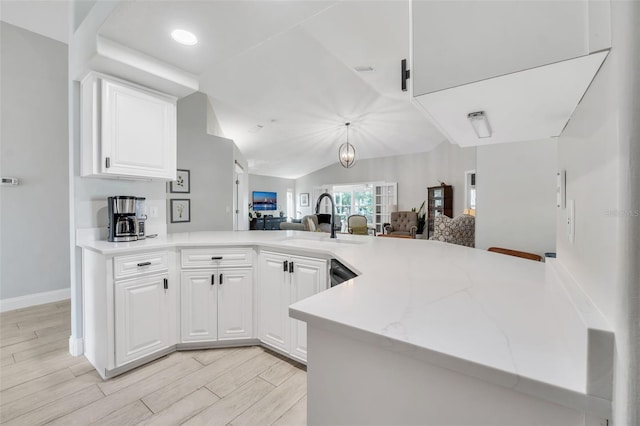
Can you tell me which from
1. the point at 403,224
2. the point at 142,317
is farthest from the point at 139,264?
the point at 403,224

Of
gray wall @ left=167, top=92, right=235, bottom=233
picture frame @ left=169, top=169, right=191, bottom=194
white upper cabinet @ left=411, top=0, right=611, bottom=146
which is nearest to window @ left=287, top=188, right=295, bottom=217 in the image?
gray wall @ left=167, top=92, right=235, bottom=233

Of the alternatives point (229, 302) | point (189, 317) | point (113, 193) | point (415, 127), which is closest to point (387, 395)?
point (229, 302)

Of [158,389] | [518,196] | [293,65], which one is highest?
[293,65]

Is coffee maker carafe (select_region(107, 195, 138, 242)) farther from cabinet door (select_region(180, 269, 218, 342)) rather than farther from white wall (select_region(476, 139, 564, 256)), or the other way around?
white wall (select_region(476, 139, 564, 256))

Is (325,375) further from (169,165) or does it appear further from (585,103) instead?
(169,165)

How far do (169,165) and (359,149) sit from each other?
21.3 ft

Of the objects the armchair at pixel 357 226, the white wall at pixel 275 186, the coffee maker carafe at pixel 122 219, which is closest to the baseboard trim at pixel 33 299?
the coffee maker carafe at pixel 122 219

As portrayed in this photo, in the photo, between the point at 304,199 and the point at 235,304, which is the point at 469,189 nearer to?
the point at 235,304

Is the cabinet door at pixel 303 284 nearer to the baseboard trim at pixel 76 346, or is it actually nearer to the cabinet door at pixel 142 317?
the cabinet door at pixel 142 317

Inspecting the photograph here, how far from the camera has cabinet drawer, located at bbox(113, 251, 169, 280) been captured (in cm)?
185

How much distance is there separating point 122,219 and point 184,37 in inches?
56.2

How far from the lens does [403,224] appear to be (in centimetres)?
729

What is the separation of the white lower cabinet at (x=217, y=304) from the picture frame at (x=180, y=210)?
209 centimetres

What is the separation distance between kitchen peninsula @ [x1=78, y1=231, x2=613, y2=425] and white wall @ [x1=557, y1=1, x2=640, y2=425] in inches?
1.1
